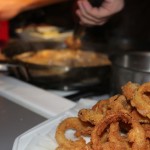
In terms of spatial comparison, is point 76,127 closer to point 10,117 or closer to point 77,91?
point 10,117

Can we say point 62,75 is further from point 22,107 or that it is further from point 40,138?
point 40,138

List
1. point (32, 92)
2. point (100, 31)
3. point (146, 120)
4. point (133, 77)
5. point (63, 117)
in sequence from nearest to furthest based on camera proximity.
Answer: point (146, 120), point (63, 117), point (133, 77), point (32, 92), point (100, 31)

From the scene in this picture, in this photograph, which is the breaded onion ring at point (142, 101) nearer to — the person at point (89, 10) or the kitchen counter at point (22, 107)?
the kitchen counter at point (22, 107)

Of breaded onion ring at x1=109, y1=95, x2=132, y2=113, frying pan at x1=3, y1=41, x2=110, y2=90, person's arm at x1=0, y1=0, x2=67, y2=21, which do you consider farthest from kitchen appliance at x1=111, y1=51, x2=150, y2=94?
person's arm at x1=0, y1=0, x2=67, y2=21

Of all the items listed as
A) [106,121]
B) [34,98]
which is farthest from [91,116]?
[34,98]

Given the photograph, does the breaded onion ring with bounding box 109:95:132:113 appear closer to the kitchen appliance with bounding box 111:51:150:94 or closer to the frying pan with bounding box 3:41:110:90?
the kitchen appliance with bounding box 111:51:150:94

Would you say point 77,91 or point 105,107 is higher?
point 105,107

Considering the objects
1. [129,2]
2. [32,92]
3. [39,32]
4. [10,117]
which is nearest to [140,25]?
[129,2]

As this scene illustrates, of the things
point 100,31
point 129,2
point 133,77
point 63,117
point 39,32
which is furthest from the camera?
point 39,32
